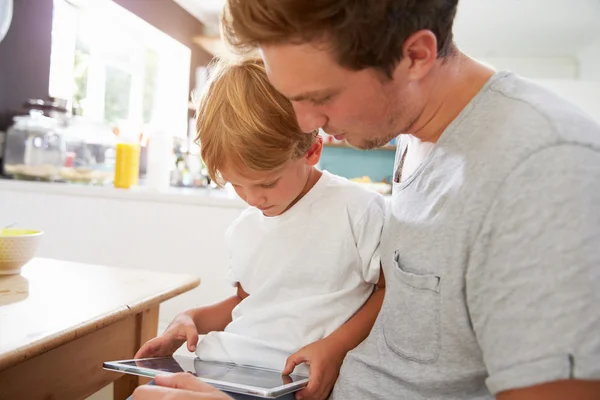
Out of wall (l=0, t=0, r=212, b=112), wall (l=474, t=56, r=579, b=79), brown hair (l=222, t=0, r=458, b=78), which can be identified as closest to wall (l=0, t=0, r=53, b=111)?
wall (l=0, t=0, r=212, b=112)

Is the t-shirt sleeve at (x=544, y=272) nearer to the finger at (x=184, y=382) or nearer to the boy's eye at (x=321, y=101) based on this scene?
the boy's eye at (x=321, y=101)

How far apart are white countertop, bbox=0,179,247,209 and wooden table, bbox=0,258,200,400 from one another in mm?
861

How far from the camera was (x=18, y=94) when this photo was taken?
2.38 m

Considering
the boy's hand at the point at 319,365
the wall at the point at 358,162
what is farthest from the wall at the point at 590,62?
the boy's hand at the point at 319,365

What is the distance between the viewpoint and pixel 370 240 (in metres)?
0.91

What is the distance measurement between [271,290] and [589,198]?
60cm

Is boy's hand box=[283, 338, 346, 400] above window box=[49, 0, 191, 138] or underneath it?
underneath

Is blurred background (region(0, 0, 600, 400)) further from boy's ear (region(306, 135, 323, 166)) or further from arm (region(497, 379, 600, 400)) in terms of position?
arm (region(497, 379, 600, 400))

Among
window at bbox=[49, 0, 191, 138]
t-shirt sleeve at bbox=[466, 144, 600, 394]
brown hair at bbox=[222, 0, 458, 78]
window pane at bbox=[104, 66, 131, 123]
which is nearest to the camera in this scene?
t-shirt sleeve at bbox=[466, 144, 600, 394]

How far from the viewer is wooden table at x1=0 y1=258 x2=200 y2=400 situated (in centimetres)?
71

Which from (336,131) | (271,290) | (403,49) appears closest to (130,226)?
(271,290)

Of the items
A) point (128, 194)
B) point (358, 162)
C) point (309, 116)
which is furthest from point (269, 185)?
point (358, 162)

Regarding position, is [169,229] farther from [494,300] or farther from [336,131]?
[494,300]

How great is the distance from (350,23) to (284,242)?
48 centimetres
